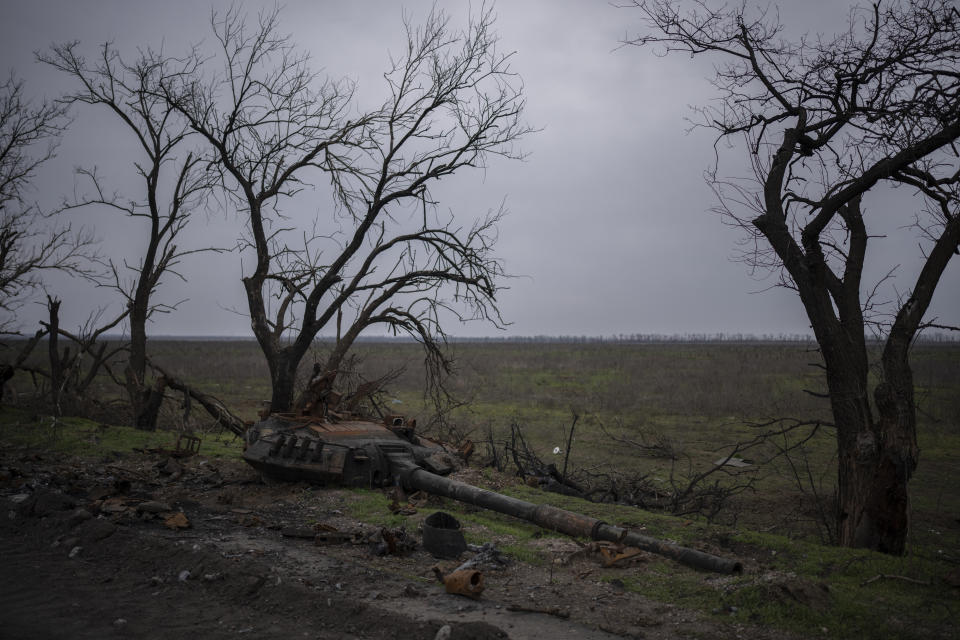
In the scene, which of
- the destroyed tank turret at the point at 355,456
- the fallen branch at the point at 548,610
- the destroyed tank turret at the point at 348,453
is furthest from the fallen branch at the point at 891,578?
the destroyed tank turret at the point at 355,456

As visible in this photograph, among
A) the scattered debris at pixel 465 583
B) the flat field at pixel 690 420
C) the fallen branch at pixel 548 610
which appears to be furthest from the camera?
the flat field at pixel 690 420

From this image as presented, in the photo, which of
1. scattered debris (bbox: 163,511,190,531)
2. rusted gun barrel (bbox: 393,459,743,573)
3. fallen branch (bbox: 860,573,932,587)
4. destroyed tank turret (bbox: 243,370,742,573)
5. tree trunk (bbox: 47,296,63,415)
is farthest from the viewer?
tree trunk (bbox: 47,296,63,415)

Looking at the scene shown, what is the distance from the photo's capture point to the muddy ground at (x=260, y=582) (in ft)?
15.2

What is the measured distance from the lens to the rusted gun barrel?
19.1 ft

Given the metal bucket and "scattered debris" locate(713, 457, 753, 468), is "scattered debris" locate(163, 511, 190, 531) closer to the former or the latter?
the metal bucket

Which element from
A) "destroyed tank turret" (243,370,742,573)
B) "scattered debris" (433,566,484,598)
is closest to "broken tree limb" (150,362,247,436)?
"destroyed tank turret" (243,370,742,573)

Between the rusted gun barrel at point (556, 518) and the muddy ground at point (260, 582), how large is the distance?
22 centimetres

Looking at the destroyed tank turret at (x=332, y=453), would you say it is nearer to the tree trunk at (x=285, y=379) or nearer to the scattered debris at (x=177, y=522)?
the tree trunk at (x=285, y=379)

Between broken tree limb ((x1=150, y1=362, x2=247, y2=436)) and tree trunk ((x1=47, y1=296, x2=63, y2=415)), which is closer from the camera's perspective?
broken tree limb ((x1=150, y1=362, x2=247, y2=436))

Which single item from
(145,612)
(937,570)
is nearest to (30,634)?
(145,612)

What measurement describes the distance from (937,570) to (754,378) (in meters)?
26.3

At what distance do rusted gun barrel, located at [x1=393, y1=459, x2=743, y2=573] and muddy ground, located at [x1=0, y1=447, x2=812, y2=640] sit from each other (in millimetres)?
221

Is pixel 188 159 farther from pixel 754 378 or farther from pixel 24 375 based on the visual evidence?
pixel 754 378

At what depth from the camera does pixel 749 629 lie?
464cm
